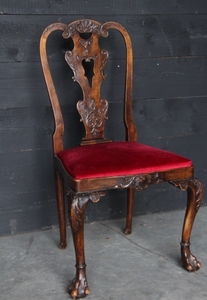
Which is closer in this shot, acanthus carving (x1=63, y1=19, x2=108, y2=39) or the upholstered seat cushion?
the upholstered seat cushion

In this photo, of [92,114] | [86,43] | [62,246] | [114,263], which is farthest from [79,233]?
[86,43]

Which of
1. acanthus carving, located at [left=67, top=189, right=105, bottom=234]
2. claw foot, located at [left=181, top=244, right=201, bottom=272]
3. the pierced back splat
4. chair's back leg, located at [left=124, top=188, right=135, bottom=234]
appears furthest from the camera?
chair's back leg, located at [left=124, top=188, right=135, bottom=234]

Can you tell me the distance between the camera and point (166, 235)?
255 cm

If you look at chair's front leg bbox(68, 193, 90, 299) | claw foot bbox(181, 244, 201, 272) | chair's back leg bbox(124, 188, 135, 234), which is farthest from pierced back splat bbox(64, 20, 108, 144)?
claw foot bbox(181, 244, 201, 272)

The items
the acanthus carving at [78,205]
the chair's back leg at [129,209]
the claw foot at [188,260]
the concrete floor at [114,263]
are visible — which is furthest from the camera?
the chair's back leg at [129,209]

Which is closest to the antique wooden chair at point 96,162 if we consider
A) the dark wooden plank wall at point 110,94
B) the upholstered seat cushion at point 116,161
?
the upholstered seat cushion at point 116,161

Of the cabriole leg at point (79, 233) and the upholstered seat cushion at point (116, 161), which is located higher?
the upholstered seat cushion at point (116, 161)

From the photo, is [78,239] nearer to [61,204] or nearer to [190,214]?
[61,204]

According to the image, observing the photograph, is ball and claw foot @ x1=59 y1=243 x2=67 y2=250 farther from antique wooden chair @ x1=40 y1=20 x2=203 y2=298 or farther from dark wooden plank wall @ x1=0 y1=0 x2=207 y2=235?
dark wooden plank wall @ x1=0 y1=0 x2=207 y2=235

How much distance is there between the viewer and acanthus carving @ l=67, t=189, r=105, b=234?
6.17 ft

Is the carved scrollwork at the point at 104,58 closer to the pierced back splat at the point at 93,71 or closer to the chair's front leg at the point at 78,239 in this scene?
the pierced back splat at the point at 93,71

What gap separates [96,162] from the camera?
193 centimetres

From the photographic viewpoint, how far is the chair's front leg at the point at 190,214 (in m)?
2.06

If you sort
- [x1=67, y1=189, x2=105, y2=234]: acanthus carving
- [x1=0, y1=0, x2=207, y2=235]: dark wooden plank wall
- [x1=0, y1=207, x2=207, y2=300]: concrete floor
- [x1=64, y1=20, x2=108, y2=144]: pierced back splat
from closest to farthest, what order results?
[x1=67, y1=189, x2=105, y2=234]: acanthus carving < [x1=0, y1=207, x2=207, y2=300]: concrete floor < [x1=64, y1=20, x2=108, y2=144]: pierced back splat < [x1=0, y1=0, x2=207, y2=235]: dark wooden plank wall
